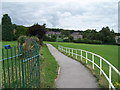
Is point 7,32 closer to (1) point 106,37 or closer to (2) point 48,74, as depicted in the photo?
(1) point 106,37

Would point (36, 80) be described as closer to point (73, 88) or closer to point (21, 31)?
point (73, 88)

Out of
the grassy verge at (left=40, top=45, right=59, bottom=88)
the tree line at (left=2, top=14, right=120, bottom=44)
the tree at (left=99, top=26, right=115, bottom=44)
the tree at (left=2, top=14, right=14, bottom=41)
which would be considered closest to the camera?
the grassy verge at (left=40, top=45, right=59, bottom=88)

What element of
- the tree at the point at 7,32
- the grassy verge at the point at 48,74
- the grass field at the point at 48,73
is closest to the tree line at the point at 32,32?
the tree at the point at 7,32

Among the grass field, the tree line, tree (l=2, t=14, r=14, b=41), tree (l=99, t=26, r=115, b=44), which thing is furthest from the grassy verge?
tree (l=99, t=26, r=115, b=44)

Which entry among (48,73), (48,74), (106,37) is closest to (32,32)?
(48,73)

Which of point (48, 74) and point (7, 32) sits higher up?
point (7, 32)

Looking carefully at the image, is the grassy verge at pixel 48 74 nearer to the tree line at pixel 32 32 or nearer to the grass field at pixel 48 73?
the grass field at pixel 48 73

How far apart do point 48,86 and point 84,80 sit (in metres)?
1.94

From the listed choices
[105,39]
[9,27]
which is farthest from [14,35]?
[105,39]

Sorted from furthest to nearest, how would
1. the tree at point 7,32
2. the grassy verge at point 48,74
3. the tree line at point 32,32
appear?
the tree at point 7,32
the tree line at point 32,32
the grassy verge at point 48,74

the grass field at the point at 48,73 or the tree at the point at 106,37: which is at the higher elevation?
the tree at the point at 106,37

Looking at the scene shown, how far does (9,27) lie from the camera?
70.5 m

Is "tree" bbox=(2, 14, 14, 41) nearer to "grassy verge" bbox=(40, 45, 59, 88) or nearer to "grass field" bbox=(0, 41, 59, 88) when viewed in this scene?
"grass field" bbox=(0, 41, 59, 88)

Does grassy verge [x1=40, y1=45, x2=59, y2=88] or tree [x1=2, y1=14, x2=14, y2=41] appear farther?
tree [x1=2, y1=14, x2=14, y2=41]
